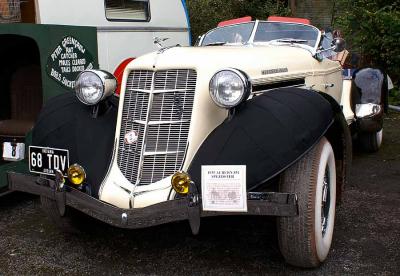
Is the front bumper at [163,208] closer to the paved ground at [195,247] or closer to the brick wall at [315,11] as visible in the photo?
the paved ground at [195,247]

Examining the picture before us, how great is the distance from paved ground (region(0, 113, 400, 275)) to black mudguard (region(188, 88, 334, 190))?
0.75 m

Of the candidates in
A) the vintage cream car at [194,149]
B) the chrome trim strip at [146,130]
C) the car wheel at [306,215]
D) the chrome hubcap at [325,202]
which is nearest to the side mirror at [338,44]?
the vintage cream car at [194,149]

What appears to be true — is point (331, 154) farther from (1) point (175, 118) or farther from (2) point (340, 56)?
(2) point (340, 56)

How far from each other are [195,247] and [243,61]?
4.53 feet

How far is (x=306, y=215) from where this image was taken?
312 cm

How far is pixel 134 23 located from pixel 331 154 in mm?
3782

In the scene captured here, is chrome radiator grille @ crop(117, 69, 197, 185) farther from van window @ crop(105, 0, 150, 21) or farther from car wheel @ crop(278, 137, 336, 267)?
van window @ crop(105, 0, 150, 21)

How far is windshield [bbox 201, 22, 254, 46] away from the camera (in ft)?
17.3

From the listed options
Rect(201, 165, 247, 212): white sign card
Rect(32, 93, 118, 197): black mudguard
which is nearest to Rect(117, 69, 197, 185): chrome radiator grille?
Rect(32, 93, 118, 197): black mudguard

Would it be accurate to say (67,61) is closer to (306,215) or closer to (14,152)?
(14,152)

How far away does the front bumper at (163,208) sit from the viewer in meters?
2.99

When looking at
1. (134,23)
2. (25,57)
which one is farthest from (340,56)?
(25,57)

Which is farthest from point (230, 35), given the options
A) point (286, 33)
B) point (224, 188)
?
A: point (224, 188)

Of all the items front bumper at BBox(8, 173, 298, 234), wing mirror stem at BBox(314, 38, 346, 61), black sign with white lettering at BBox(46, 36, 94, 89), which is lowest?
front bumper at BBox(8, 173, 298, 234)
